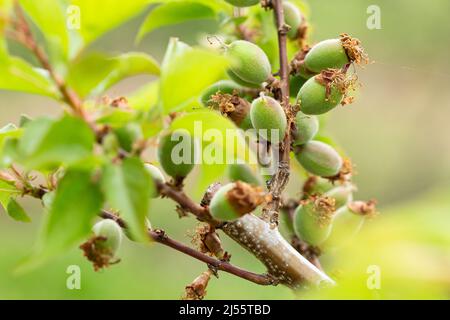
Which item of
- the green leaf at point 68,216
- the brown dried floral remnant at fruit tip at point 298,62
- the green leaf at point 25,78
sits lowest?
the green leaf at point 68,216

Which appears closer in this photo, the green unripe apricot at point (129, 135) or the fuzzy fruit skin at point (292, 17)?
the green unripe apricot at point (129, 135)

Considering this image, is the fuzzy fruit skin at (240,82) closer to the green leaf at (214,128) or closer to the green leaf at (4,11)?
the green leaf at (214,128)

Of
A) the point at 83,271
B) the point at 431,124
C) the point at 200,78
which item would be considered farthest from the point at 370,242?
the point at 431,124

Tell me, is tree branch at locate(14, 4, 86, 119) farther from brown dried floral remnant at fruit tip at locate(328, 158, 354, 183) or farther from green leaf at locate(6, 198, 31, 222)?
brown dried floral remnant at fruit tip at locate(328, 158, 354, 183)

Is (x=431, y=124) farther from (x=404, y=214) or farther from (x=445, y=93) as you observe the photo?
(x=404, y=214)

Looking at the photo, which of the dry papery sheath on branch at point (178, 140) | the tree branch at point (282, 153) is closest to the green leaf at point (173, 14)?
the dry papery sheath on branch at point (178, 140)

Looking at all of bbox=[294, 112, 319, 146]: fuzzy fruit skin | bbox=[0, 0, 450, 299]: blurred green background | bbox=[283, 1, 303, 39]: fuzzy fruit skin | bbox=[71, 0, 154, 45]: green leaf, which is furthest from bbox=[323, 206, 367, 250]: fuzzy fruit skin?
bbox=[0, 0, 450, 299]: blurred green background

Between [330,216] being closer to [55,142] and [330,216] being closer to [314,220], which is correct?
[314,220]
